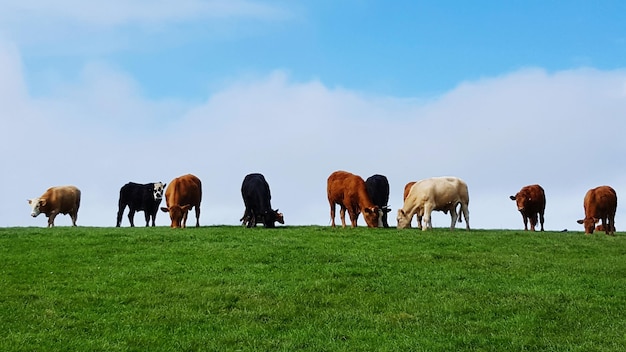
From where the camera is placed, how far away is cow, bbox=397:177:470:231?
30.2 m

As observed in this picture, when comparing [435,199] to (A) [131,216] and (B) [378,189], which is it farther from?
(A) [131,216]

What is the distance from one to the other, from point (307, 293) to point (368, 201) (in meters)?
12.5

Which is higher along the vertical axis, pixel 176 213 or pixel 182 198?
pixel 182 198

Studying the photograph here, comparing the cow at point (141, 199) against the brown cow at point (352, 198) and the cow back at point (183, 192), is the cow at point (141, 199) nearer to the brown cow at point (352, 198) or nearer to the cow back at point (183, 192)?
the cow back at point (183, 192)

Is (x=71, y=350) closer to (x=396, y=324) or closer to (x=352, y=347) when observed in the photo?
(x=352, y=347)

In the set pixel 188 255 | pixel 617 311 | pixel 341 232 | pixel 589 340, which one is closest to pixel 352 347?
pixel 589 340

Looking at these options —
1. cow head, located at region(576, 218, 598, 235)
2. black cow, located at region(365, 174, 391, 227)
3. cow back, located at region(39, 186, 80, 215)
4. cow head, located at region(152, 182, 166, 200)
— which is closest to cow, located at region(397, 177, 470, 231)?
black cow, located at region(365, 174, 391, 227)

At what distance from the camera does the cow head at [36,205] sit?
3734 centimetres

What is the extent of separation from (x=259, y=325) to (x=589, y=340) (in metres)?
6.52

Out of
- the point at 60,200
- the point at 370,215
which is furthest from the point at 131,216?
the point at 370,215

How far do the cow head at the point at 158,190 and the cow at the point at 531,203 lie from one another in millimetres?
17123

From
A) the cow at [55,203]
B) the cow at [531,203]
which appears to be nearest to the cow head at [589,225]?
the cow at [531,203]

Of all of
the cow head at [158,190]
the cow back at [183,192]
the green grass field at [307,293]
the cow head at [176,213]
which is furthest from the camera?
the cow head at [158,190]

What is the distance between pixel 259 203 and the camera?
31375 mm
